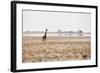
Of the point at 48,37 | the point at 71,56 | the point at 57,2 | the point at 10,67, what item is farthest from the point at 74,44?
the point at 10,67

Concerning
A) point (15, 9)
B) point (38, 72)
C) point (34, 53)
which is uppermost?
point (15, 9)

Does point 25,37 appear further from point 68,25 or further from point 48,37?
point 68,25

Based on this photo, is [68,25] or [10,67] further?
[68,25]

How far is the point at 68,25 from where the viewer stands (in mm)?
1440

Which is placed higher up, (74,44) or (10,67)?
(74,44)

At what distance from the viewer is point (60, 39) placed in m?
1.42

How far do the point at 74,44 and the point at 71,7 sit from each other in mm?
256

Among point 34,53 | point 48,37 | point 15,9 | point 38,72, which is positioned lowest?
point 38,72

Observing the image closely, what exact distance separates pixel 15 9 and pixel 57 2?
0.96 ft

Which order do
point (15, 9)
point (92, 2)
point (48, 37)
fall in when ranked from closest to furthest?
1. point (15, 9)
2. point (48, 37)
3. point (92, 2)

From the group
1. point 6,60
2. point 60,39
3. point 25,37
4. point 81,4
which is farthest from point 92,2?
point 6,60

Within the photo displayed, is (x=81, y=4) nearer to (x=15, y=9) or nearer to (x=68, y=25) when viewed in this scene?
(x=68, y=25)

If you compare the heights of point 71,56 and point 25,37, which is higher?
point 25,37

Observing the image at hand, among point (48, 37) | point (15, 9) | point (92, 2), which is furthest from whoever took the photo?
point (92, 2)
